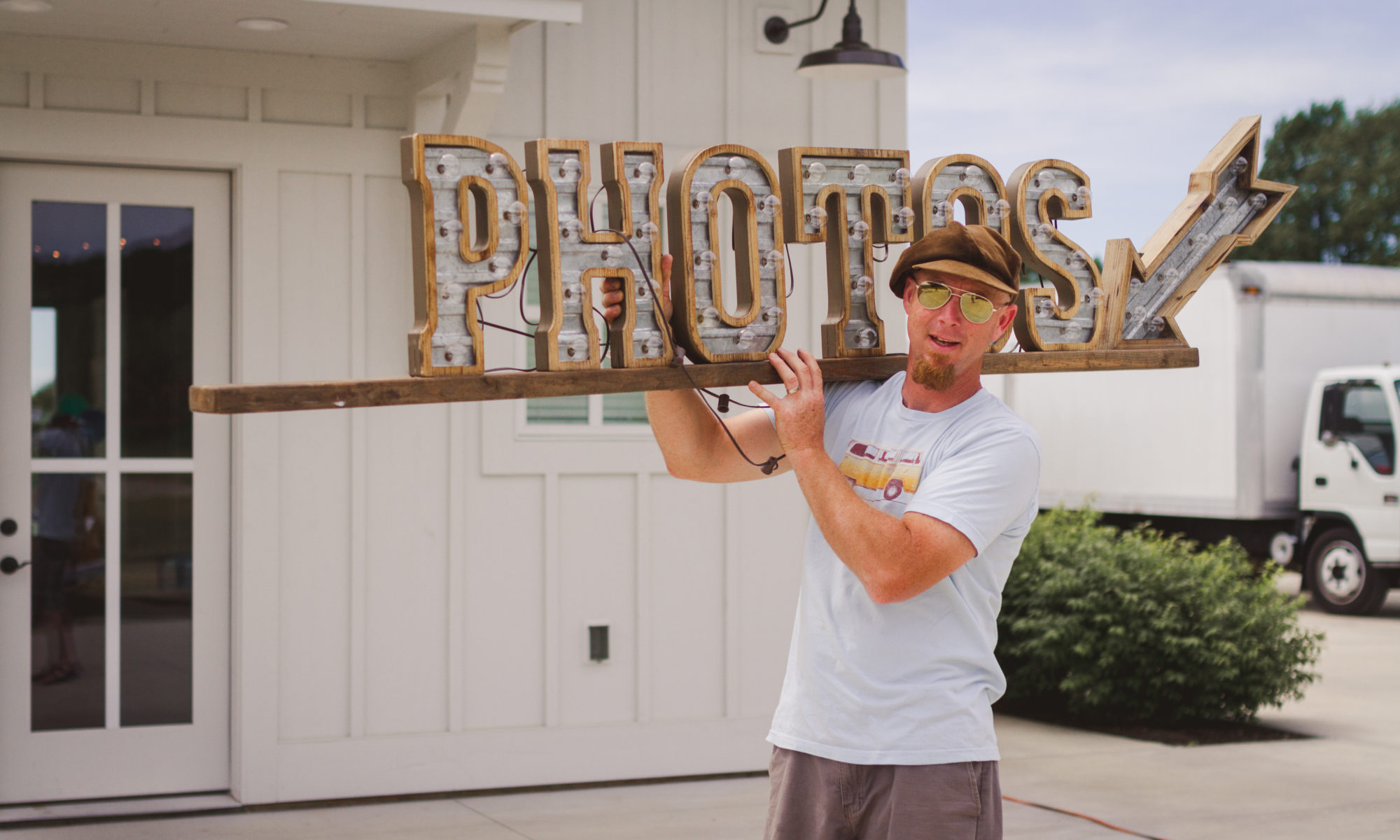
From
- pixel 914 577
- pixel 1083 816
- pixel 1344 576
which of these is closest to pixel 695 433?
pixel 914 577

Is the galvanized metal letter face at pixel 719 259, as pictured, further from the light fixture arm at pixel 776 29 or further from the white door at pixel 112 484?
the light fixture arm at pixel 776 29

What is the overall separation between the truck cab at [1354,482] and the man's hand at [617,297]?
11047 millimetres

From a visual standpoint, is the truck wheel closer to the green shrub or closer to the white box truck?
the white box truck

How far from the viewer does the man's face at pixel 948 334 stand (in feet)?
8.77

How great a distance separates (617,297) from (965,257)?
2.17 ft

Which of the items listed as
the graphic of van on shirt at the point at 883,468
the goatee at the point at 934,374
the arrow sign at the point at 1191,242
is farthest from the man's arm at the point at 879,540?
the arrow sign at the point at 1191,242

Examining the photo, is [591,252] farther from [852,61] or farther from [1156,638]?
[1156,638]

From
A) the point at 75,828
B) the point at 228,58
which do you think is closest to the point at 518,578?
the point at 75,828

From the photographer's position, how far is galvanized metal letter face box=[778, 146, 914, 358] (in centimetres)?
298

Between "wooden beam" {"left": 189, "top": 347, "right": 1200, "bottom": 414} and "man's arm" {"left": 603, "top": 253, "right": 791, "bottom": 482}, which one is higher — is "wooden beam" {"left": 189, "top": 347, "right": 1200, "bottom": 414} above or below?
above

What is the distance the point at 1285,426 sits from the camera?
43.0 feet

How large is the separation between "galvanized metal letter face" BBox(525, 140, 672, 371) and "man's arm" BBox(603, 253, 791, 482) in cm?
4

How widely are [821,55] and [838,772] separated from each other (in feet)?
11.8

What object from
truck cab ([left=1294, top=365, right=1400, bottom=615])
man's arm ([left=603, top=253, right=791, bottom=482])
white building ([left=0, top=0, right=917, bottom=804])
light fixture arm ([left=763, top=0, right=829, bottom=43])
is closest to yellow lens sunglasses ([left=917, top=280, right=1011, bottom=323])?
man's arm ([left=603, top=253, right=791, bottom=482])
